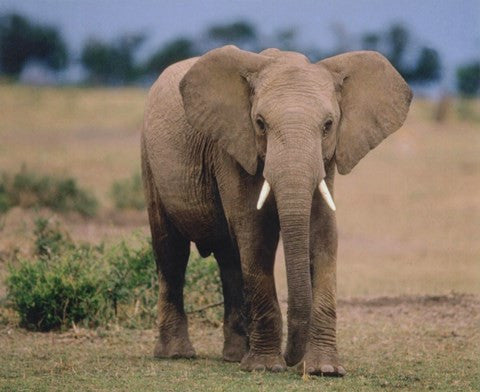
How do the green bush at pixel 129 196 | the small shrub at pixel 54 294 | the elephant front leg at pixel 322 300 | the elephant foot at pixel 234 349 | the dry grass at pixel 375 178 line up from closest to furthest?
the elephant front leg at pixel 322 300, the elephant foot at pixel 234 349, the small shrub at pixel 54 294, the dry grass at pixel 375 178, the green bush at pixel 129 196

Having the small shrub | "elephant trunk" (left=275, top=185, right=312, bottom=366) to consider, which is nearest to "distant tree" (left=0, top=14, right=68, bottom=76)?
the small shrub

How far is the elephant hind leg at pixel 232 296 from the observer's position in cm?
912

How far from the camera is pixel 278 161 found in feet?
24.7

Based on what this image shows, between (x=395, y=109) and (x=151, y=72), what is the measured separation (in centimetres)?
6685

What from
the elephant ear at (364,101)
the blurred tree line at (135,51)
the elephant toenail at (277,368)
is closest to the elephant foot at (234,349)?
the elephant toenail at (277,368)

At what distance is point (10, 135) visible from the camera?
34.2 metres

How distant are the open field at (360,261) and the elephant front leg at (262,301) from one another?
0.22m

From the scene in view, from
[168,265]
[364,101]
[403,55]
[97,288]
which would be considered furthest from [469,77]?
[364,101]

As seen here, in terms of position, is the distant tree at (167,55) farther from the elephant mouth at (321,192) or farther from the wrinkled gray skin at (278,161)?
the elephant mouth at (321,192)

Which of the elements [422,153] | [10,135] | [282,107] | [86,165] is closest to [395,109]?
[282,107]

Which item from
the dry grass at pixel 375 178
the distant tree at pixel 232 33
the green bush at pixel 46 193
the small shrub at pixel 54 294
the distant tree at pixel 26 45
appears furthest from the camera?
the distant tree at pixel 232 33

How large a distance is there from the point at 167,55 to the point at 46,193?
56319 millimetres

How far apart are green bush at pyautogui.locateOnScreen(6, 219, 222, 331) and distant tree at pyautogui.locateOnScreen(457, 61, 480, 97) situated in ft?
175

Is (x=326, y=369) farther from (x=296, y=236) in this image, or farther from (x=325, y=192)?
(x=325, y=192)
